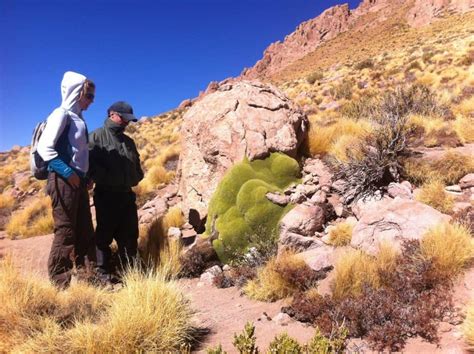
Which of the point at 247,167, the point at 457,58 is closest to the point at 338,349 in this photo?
the point at 247,167

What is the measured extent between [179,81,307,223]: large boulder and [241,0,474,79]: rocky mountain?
58707 millimetres

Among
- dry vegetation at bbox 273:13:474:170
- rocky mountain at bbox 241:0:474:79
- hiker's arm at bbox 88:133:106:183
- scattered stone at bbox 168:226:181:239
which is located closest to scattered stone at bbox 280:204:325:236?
dry vegetation at bbox 273:13:474:170

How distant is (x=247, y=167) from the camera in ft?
21.1

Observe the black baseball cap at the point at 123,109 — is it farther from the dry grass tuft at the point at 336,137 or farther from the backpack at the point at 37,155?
the dry grass tuft at the point at 336,137

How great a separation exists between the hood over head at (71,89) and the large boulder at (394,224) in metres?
3.83

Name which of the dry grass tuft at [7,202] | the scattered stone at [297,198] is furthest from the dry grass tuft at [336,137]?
the dry grass tuft at [7,202]

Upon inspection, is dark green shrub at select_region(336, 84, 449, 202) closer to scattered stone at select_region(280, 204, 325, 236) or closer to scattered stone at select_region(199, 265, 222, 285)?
scattered stone at select_region(280, 204, 325, 236)

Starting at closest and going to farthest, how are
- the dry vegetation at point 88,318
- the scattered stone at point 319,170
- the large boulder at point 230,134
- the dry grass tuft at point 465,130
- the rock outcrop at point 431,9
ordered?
1. the dry vegetation at point 88,318
2. the scattered stone at point 319,170
3. the large boulder at point 230,134
4. the dry grass tuft at point 465,130
5. the rock outcrop at point 431,9

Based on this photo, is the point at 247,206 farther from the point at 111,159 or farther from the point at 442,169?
the point at 442,169

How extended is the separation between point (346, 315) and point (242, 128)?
4.20 m

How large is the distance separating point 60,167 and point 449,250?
14.0ft

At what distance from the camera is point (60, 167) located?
13.2 ft

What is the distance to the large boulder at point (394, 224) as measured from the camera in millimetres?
4363

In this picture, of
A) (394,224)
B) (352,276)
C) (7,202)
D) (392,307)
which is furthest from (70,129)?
(7,202)
